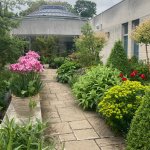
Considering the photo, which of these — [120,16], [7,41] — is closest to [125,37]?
[120,16]

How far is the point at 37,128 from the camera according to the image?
4.61 meters

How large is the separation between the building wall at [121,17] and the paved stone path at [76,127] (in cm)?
624

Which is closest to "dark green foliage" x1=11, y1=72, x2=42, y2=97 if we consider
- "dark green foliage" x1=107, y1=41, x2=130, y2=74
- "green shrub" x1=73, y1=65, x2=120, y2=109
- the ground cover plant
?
"green shrub" x1=73, y1=65, x2=120, y2=109

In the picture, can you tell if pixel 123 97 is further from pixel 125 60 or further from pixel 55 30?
pixel 55 30

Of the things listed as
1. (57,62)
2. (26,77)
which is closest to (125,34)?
(57,62)

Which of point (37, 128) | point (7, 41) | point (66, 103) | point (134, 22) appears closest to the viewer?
point (37, 128)

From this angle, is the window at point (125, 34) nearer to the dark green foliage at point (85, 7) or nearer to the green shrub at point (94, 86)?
the green shrub at point (94, 86)

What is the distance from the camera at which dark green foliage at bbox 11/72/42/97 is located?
6.27 m

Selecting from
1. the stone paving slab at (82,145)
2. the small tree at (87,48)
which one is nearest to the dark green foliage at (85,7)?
the small tree at (87,48)

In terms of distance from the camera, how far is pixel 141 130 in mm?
3854

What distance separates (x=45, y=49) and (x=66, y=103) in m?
16.6

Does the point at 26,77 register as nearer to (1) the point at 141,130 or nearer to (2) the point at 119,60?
(1) the point at 141,130

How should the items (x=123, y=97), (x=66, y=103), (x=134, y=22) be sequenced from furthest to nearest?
(x=134, y=22) → (x=66, y=103) → (x=123, y=97)

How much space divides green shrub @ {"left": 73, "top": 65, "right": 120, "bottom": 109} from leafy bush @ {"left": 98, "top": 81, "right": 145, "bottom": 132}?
5.09 feet
